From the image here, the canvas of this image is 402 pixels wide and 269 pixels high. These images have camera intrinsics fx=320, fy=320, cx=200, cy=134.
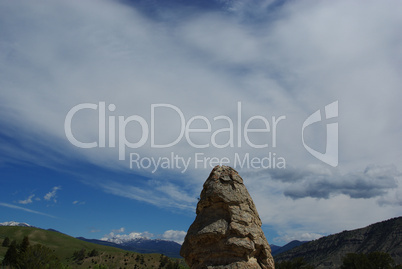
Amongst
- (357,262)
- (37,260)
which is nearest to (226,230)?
(37,260)

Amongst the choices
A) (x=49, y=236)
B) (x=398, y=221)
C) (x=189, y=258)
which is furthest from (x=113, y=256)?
(x=189, y=258)

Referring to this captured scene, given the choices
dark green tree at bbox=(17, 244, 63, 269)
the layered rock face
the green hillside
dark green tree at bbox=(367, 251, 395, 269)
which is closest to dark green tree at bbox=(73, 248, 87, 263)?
the green hillside

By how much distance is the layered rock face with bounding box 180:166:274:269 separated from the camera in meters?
14.2

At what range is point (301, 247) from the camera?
181 metres

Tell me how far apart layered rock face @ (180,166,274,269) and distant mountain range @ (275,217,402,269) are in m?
118

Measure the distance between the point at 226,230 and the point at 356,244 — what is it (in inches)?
6107

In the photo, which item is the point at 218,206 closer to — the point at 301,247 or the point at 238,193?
the point at 238,193

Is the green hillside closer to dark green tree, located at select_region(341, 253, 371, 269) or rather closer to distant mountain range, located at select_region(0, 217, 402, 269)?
dark green tree, located at select_region(341, 253, 371, 269)

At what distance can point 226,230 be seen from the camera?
14.5 m

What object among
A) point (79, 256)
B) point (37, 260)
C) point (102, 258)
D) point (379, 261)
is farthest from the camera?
point (79, 256)

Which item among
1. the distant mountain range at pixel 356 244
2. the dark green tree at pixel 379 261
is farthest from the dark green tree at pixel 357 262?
the distant mountain range at pixel 356 244

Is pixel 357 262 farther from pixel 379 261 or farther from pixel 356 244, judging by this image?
pixel 356 244

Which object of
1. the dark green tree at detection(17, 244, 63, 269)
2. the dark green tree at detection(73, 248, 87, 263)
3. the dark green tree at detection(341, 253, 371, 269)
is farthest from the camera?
the dark green tree at detection(73, 248, 87, 263)

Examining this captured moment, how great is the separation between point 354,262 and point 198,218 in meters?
61.4
